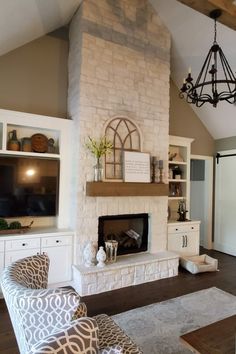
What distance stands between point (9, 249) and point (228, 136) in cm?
513

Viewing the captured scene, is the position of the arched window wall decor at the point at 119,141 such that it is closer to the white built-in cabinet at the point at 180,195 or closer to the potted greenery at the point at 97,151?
the potted greenery at the point at 97,151

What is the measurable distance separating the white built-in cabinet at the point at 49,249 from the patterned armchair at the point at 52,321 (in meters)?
1.61

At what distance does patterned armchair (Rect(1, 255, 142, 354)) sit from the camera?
3.35 ft

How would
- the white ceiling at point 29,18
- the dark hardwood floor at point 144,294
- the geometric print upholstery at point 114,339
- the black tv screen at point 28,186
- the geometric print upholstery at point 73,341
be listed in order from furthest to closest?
1. the black tv screen at point 28,186
2. the white ceiling at point 29,18
3. the dark hardwood floor at point 144,294
4. the geometric print upholstery at point 114,339
5. the geometric print upholstery at point 73,341

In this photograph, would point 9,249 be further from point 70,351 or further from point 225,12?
point 225,12

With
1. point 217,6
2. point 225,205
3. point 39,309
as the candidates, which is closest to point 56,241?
point 39,309

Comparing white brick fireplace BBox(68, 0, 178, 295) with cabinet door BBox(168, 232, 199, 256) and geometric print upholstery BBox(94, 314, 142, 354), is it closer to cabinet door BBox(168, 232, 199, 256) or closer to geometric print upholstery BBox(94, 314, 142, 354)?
cabinet door BBox(168, 232, 199, 256)

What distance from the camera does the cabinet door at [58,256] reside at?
353 cm

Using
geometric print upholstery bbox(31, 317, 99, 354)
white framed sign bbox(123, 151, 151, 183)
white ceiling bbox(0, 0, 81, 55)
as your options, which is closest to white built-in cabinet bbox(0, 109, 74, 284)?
white framed sign bbox(123, 151, 151, 183)

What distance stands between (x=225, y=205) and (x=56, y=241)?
4.07 meters

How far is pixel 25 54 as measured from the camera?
12.9ft

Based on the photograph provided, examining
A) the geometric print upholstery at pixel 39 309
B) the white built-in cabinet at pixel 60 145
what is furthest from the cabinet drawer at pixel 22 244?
the geometric print upholstery at pixel 39 309

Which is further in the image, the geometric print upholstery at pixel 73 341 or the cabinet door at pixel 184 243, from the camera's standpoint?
the cabinet door at pixel 184 243

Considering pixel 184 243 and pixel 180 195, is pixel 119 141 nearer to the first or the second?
pixel 180 195
